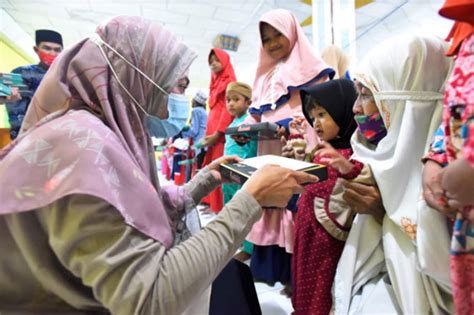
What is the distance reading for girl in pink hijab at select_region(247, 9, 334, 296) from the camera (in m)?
1.30

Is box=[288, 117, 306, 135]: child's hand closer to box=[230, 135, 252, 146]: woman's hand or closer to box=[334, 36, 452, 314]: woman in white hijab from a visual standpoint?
box=[230, 135, 252, 146]: woman's hand

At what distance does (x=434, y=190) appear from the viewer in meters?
0.53

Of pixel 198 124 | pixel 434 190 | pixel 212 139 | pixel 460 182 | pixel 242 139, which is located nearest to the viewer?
pixel 460 182

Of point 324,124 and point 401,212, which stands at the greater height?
point 324,124

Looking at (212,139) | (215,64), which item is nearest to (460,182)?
(212,139)

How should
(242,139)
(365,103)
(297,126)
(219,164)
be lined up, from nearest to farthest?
(365,103)
(219,164)
(297,126)
(242,139)

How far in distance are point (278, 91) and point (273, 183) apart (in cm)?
80

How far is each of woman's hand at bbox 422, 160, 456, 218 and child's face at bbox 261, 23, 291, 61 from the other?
0.98 metres

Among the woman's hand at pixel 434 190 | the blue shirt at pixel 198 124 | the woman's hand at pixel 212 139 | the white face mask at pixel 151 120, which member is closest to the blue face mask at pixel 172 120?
the white face mask at pixel 151 120

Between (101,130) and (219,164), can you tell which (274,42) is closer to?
(219,164)

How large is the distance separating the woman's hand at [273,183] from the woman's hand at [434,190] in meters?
0.23

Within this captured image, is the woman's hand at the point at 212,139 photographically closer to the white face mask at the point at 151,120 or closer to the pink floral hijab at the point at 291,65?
the pink floral hijab at the point at 291,65

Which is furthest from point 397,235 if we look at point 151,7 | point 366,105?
point 151,7

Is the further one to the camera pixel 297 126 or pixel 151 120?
pixel 297 126
